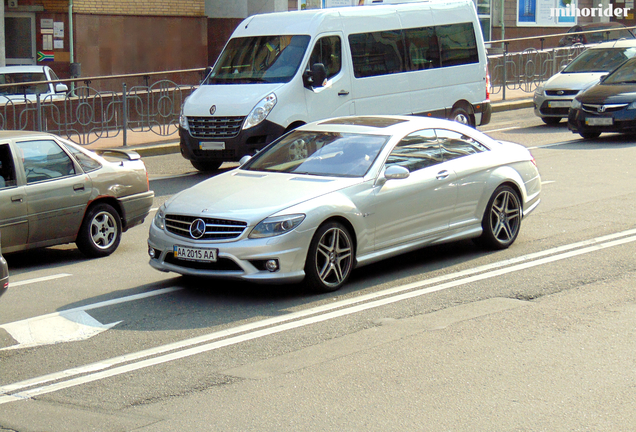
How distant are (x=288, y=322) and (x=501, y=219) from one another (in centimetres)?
322

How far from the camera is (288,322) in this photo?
7.10 m

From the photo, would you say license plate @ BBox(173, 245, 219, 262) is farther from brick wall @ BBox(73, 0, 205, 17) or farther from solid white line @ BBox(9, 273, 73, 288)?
brick wall @ BBox(73, 0, 205, 17)

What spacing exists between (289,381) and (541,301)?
8.64ft

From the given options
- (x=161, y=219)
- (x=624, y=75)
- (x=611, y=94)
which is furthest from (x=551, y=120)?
(x=161, y=219)

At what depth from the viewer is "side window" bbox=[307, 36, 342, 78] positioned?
15383 mm

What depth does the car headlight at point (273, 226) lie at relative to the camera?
751cm

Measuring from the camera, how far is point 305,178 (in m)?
8.31

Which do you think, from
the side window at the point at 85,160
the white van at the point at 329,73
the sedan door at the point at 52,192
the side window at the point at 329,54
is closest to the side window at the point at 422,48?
the white van at the point at 329,73

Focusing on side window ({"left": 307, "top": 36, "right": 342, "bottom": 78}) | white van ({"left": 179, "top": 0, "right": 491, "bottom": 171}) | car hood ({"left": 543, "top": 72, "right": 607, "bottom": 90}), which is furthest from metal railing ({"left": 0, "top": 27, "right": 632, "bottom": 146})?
car hood ({"left": 543, "top": 72, "right": 607, "bottom": 90})

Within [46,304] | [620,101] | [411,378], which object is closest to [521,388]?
[411,378]

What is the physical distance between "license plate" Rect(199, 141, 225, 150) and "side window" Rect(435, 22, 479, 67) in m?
5.08

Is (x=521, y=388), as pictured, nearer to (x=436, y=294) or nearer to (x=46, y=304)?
(x=436, y=294)

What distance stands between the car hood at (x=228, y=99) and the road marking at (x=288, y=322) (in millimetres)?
6511

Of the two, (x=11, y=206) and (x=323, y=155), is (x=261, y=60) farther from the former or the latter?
(x=11, y=206)
